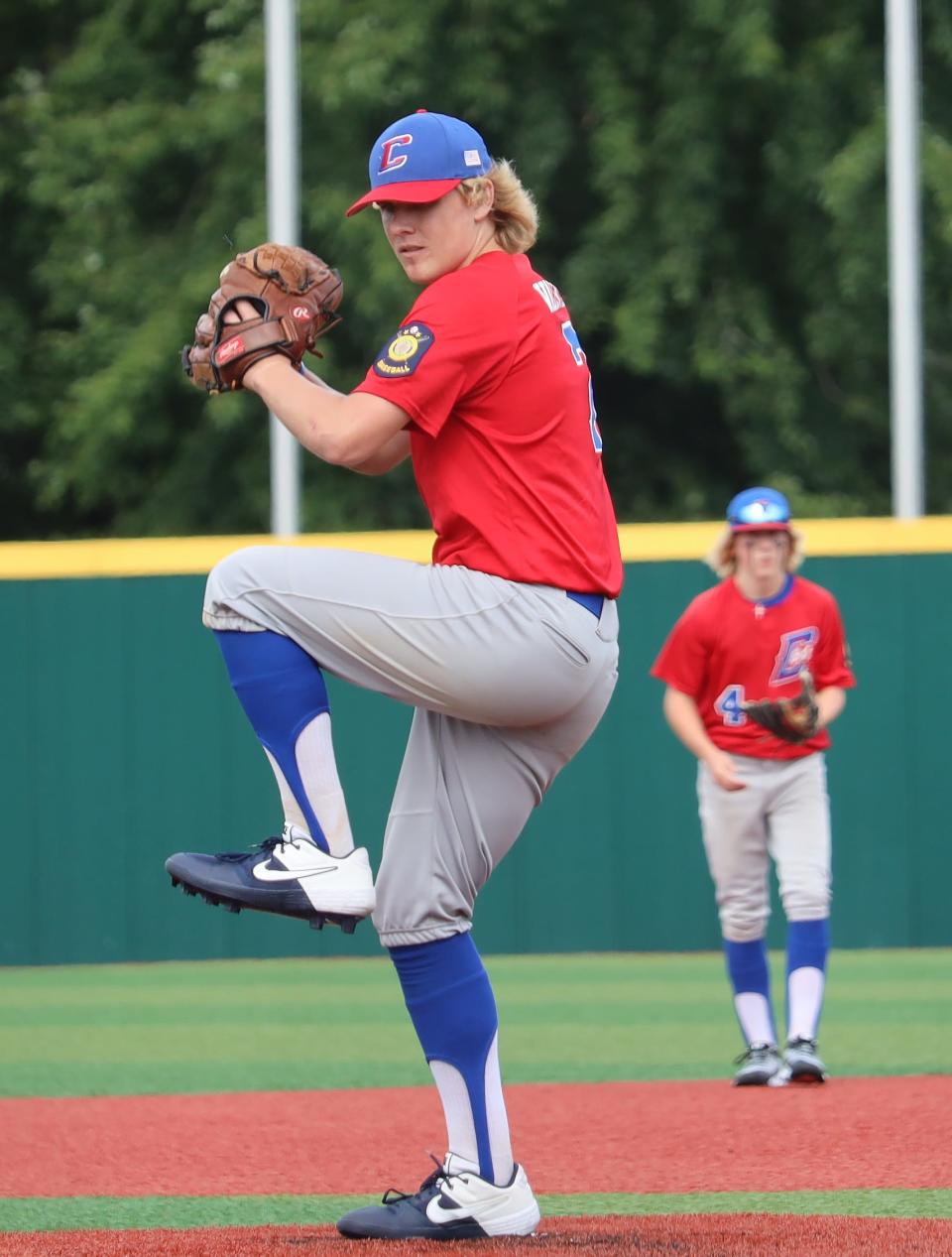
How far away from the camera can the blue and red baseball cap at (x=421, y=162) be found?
3828 mm

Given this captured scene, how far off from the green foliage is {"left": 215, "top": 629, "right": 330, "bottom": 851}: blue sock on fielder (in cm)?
1146

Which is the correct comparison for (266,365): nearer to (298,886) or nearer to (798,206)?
(298,886)

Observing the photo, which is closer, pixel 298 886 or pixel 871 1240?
pixel 298 886

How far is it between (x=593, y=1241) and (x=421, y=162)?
2.07 meters

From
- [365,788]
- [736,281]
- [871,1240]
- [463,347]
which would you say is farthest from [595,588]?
[736,281]

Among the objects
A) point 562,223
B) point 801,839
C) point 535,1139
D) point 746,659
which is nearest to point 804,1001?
point 801,839

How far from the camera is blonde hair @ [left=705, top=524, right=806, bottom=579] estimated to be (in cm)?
711

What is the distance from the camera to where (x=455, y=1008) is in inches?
158

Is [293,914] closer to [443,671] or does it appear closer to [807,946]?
[443,671]

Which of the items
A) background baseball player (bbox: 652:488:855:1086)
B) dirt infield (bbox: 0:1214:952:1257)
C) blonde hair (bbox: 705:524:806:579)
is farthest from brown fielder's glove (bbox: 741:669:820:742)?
dirt infield (bbox: 0:1214:952:1257)

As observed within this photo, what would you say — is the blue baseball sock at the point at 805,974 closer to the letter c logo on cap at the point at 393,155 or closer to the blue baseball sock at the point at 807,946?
the blue baseball sock at the point at 807,946

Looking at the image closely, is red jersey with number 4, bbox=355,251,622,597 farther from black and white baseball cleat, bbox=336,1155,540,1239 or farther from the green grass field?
the green grass field

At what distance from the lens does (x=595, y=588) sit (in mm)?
3928

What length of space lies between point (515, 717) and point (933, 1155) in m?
1.97
